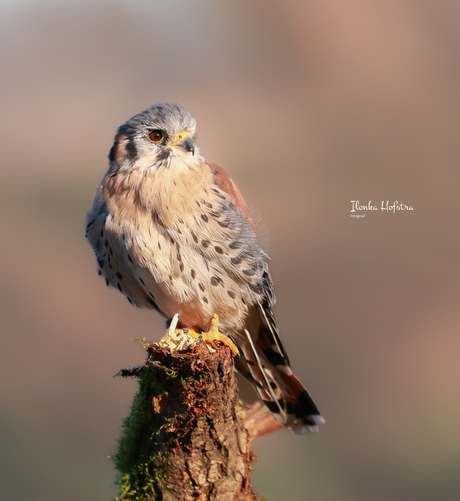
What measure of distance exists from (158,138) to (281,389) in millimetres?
1549

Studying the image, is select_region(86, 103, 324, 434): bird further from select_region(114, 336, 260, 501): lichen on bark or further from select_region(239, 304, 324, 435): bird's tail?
select_region(114, 336, 260, 501): lichen on bark

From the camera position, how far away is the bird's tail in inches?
110

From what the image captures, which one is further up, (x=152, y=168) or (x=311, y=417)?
(x=152, y=168)

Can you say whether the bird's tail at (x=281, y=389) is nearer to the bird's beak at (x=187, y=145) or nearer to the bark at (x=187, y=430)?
the bark at (x=187, y=430)

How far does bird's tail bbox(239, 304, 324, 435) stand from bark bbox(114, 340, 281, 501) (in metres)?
0.68

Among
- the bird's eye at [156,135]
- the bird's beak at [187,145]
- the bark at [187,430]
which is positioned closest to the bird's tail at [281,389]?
the bark at [187,430]

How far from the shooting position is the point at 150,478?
2094 millimetres

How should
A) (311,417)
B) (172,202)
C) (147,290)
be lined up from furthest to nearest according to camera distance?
(311,417) < (147,290) < (172,202)

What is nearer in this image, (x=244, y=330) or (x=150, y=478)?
(x=150, y=478)

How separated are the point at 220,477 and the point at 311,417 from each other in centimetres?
Result: 87

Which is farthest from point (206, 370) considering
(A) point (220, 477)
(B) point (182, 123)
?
(B) point (182, 123)

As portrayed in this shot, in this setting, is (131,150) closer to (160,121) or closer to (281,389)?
(160,121)

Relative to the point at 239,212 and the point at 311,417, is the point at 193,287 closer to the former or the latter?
the point at 239,212

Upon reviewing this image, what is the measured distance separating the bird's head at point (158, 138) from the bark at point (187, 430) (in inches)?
35.9
